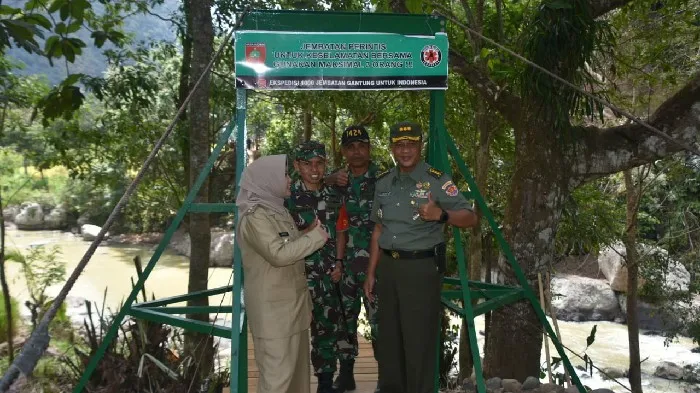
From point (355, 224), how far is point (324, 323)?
628mm

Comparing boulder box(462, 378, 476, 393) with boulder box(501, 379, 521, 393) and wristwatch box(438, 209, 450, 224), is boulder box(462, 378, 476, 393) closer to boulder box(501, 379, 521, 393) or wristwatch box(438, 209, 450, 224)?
boulder box(501, 379, 521, 393)

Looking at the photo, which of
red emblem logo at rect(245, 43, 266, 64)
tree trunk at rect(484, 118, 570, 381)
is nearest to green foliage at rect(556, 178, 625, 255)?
tree trunk at rect(484, 118, 570, 381)

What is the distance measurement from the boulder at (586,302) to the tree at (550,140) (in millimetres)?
13288

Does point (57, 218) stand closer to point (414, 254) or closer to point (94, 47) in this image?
point (94, 47)

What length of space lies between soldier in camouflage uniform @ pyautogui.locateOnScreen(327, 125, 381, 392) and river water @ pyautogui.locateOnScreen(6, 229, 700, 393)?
19.1ft

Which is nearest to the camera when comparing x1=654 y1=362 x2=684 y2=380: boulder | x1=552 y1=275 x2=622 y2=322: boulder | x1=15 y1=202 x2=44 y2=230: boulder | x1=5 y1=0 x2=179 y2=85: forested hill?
x1=5 y1=0 x2=179 y2=85: forested hill

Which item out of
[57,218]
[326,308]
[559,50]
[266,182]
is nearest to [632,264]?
[559,50]

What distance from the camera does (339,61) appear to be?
3080mm

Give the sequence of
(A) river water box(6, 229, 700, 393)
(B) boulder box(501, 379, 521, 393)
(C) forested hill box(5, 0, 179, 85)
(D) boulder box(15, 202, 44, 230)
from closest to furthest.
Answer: (B) boulder box(501, 379, 521, 393) < (C) forested hill box(5, 0, 179, 85) < (A) river water box(6, 229, 700, 393) < (D) boulder box(15, 202, 44, 230)

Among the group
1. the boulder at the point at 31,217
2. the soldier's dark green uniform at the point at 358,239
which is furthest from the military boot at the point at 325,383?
the boulder at the point at 31,217

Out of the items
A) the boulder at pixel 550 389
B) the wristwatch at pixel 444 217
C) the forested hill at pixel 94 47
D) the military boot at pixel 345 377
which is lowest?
the boulder at pixel 550 389

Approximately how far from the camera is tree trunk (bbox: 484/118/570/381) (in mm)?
4586

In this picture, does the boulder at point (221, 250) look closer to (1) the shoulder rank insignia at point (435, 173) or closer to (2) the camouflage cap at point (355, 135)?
(2) the camouflage cap at point (355, 135)

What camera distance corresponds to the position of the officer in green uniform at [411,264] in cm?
310
